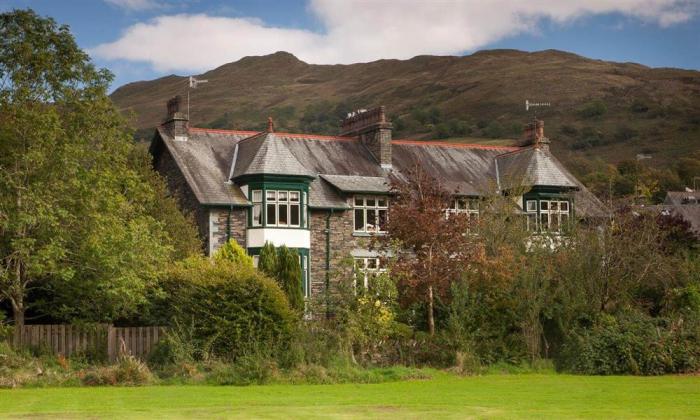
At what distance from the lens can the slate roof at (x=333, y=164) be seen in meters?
41.8

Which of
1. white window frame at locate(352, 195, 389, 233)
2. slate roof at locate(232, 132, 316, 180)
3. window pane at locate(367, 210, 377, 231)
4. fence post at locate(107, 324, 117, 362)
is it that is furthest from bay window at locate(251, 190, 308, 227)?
fence post at locate(107, 324, 117, 362)

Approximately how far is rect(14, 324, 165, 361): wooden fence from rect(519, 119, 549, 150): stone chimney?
1070 inches

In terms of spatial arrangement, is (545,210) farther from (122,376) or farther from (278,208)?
(122,376)

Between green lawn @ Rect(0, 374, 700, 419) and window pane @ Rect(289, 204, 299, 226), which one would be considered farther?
A: window pane @ Rect(289, 204, 299, 226)

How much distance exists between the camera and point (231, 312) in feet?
88.7

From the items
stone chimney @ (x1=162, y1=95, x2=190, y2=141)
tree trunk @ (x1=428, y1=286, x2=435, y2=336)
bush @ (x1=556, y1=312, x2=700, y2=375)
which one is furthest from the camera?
stone chimney @ (x1=162, y1=95, x2=190, y2=141)

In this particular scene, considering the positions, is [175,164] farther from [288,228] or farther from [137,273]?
[137,273]

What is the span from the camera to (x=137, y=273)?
27.8 m

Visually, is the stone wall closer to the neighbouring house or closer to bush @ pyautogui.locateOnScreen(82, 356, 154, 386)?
the neighbouring house

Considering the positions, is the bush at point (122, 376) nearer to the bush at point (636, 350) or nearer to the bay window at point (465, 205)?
the bush at point (636, 350)

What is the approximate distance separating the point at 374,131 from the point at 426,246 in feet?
52.9

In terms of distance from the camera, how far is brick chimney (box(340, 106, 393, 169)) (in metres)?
46.9

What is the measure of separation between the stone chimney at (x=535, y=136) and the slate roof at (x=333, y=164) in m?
1.28

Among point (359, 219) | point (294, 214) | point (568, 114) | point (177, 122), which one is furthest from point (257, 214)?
point (568, 114)
